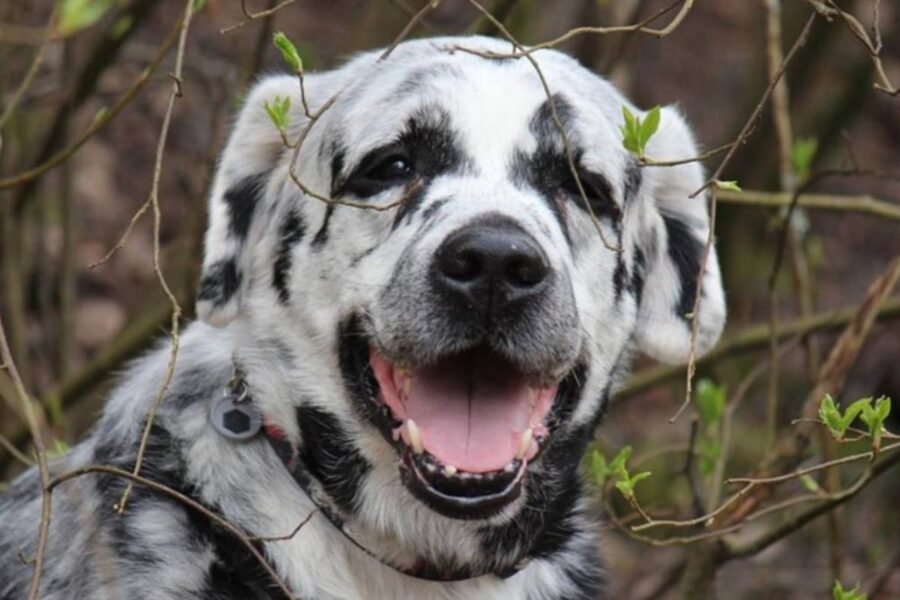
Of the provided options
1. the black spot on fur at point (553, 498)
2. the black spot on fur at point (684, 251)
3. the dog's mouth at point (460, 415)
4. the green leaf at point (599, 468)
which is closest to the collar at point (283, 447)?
the black spot on fur at point (553, 498)

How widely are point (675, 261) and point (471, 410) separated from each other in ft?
3.72

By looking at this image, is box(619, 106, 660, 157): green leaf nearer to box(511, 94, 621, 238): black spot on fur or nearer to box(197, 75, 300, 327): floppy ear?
box(511, 94, 621, 238): black spot on fur

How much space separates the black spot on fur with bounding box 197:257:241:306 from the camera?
4656 mm

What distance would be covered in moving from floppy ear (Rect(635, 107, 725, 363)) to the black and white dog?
13 cm

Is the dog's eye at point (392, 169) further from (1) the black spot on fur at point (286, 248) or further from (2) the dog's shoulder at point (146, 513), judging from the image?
(2) the dog's shoulder at point (146, 513)

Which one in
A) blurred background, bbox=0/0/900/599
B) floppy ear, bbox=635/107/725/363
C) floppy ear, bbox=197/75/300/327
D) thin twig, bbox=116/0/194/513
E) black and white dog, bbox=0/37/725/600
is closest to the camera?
thin twig, bbox=116/0/194/513

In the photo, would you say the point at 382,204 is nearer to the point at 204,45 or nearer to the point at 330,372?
the point at 330,372

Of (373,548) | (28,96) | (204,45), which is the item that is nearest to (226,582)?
(373,548)

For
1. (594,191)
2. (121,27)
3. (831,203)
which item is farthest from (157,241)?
(831,203)

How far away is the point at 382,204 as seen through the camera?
444 centimetres

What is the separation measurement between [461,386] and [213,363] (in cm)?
73

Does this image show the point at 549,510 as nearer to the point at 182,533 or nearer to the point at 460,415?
the point at 460,415

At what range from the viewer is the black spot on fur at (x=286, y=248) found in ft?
15.2

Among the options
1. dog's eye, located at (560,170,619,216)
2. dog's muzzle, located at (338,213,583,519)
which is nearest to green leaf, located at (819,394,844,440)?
dog's muzzle, located at (338,213,583,519)
